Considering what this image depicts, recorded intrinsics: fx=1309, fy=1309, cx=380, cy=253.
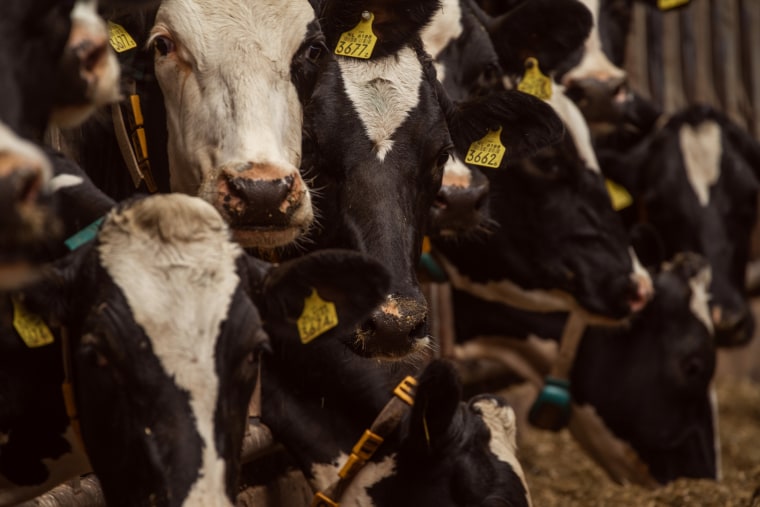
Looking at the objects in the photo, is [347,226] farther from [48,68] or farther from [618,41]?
[618,41]

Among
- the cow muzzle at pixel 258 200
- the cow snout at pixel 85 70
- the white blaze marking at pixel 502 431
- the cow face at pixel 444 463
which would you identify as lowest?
the white blaze marking at pixel 502 431

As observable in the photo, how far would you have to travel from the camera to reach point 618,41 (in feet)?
21.2

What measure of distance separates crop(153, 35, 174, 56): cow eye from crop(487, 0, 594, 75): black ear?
76.2 inches

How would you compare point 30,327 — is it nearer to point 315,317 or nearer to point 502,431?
point 315,317

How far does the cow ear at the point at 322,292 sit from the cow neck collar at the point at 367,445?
2.10ft

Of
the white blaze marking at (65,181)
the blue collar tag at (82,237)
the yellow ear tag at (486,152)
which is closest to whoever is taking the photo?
the blue collar tag at (82,237)

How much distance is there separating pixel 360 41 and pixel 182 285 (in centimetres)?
152

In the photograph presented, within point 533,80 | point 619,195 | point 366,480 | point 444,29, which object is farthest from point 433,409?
point 619,195

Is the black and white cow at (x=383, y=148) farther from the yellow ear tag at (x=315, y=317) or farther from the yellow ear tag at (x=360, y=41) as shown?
the yellow ear tag at (x=315, y=317)

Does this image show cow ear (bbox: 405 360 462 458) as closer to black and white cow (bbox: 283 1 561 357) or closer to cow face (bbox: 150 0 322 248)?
black and white cow (bbox: 283 1 561 357)

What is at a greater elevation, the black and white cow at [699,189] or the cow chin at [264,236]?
the cow chin at [264,236]

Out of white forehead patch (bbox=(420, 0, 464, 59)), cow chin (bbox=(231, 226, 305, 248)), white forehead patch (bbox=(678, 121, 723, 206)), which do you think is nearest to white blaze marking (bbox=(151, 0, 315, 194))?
cow chin (bbox=(231, 226, 305, 248))

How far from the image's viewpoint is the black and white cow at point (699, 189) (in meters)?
6.76

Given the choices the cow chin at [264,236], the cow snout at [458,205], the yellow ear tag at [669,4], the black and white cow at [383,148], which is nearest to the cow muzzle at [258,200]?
the cow chin at [264,236]
